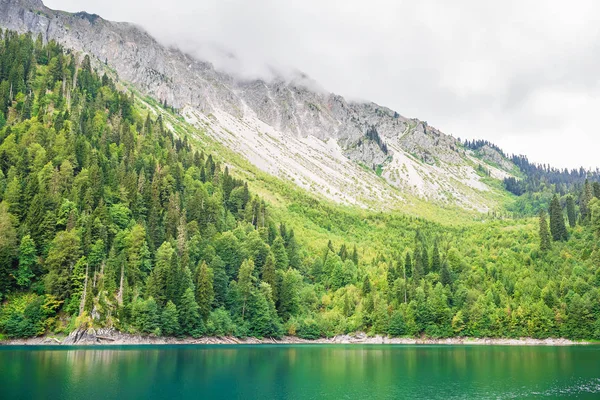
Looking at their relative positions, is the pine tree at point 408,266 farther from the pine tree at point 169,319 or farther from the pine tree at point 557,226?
the pine tree at point 169,319

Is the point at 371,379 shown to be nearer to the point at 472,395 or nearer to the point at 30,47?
the point at 472,395

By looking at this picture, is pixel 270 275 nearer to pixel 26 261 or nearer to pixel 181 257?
pixel 181 257

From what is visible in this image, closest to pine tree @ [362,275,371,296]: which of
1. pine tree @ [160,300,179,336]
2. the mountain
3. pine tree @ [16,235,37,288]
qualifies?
the mountain

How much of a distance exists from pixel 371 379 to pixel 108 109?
134485mm

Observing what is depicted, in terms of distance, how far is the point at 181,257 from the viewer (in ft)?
361

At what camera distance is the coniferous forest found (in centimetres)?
9462

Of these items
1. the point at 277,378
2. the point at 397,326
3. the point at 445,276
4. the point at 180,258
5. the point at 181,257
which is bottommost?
Result: the point at 397,326

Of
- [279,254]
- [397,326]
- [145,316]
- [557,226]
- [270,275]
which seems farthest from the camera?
[557,226]

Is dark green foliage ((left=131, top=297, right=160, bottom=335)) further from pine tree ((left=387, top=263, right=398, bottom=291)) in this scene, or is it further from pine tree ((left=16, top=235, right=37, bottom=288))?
pine tree ((left=387, top=263, right=398, bottom=291))

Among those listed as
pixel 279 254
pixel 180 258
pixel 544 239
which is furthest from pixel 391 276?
pixel 180 258

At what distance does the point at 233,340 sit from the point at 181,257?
827 inches

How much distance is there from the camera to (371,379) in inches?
2121

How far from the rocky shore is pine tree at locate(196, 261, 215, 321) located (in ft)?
19.0

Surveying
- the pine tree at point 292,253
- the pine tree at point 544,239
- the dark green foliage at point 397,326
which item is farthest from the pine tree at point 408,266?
the pine tree at point 544,239
